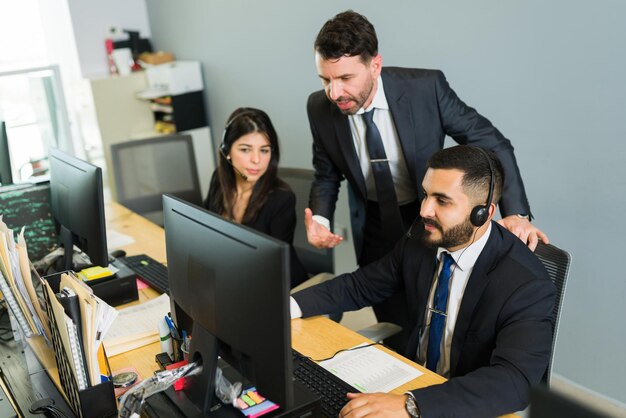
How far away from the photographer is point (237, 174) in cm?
248

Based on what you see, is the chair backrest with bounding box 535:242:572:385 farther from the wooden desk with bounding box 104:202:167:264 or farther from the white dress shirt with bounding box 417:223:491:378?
the wooden desk with bounding box 104:202:167:264

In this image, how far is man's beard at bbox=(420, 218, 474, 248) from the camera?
1.51 m

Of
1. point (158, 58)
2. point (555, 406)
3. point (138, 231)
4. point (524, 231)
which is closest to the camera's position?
point (555, 406)

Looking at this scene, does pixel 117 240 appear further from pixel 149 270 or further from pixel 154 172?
pixel 154 172

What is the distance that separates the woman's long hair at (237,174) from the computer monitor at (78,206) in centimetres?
66

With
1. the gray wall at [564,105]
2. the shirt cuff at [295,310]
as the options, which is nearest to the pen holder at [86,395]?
the shirt cuff at [295,310]

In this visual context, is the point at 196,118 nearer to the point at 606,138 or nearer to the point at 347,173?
the point at 347,173

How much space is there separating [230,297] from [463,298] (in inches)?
26.7

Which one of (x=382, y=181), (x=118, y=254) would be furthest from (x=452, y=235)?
(x=118, y=254)

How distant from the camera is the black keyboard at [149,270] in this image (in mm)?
2031

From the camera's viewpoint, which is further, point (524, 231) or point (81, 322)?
point (524, 231)

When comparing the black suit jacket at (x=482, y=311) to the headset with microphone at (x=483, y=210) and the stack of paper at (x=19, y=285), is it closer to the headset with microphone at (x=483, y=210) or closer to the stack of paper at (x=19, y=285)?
the headset with microphone at (x=483, y=210)

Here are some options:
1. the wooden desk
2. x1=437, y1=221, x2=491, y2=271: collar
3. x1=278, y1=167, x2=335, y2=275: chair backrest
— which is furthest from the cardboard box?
x1=437, y1=221, x2=491, y2=271: collar

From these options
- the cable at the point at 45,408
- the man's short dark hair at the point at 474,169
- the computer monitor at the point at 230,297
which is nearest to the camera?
the computer monitor at the point at 230,297
